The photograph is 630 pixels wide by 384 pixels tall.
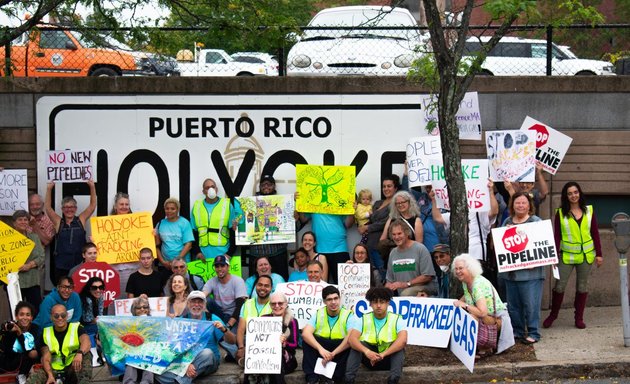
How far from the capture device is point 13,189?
14688 mm

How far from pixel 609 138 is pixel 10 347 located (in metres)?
8.04

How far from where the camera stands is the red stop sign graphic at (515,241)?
1315 centimetres

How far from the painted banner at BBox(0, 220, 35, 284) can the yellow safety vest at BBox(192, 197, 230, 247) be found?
2159 millimetres

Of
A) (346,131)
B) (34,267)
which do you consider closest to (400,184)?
(346,131)

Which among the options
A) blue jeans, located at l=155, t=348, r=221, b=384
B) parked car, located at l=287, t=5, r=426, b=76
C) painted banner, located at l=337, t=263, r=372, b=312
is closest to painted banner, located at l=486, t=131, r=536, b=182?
parked car, located at l=287, t=5, r=426, b=76

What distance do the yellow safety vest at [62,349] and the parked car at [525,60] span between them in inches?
314

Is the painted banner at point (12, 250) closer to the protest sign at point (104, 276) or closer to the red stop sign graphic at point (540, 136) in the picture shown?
the protest sign at point (104, 276)

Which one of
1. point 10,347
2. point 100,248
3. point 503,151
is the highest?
point 503,151

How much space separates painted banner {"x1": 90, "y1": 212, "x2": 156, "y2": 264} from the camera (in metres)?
14.6

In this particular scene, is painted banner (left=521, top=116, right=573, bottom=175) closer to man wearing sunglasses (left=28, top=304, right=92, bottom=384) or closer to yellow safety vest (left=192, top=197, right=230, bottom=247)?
yellow safety vest (left=192, top=197, right=230, bottom=247)

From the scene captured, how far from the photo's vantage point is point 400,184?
1514 cm

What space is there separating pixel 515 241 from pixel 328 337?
255 cm

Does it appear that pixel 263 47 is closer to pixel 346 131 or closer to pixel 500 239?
pixel 346 131

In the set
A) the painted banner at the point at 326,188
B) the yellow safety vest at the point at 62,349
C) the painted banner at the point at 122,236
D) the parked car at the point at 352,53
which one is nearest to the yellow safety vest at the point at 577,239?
the painted banner at the point at 326,188
